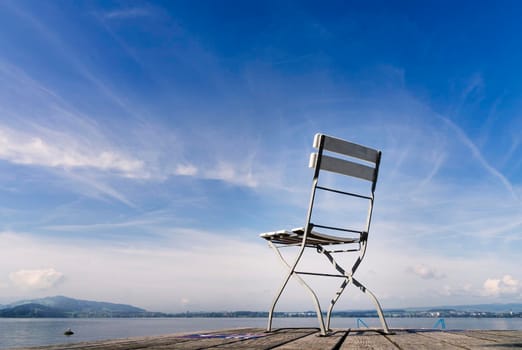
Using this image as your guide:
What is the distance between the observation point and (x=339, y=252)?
517 centimetres

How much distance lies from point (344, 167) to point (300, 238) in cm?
105

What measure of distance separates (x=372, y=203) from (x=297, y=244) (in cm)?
115

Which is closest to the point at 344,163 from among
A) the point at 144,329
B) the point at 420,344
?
the point at 420,344

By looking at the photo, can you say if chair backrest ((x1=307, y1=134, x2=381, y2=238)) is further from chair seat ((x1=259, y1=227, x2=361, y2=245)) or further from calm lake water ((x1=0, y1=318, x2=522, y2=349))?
calm lake water ((x1=0, y1=318, x2=522, y2=349))

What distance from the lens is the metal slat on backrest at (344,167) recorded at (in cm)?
443

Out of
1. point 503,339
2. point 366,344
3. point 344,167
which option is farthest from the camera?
point 344,167

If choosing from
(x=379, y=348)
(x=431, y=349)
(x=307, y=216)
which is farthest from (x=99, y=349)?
(x=307, y=216)

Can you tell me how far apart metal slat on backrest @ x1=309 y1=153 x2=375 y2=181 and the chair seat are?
0.79m

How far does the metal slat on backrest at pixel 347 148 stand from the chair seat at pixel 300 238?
1.01 m

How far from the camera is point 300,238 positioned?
4.75 m

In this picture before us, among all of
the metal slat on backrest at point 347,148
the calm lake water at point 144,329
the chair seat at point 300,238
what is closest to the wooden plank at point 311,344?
the chair seat at point 300,238

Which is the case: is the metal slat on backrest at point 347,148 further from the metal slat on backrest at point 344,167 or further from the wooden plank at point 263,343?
the wooden plank at point 263,343

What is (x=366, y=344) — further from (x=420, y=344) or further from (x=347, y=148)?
(x=347, y=148)

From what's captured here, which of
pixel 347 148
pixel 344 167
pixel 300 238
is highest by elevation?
pixel 347 148
